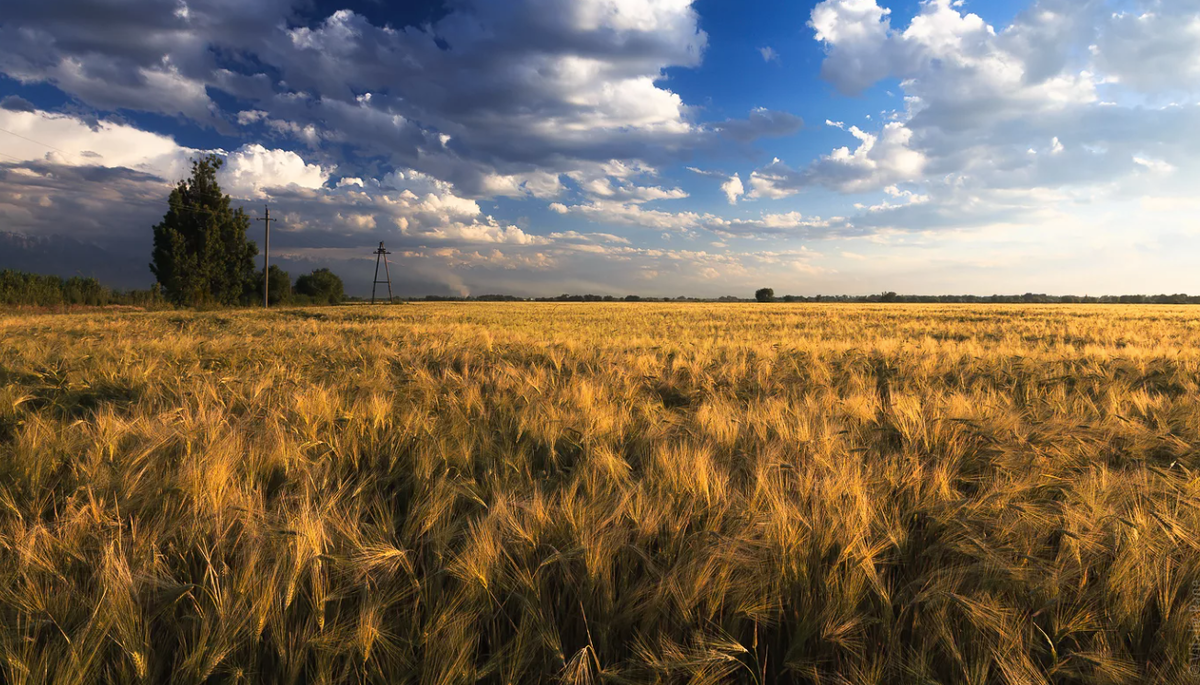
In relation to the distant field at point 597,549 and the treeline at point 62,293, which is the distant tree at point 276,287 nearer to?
the treeline at point 62,293

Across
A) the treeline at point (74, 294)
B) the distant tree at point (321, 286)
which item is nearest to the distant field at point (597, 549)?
the treeline at point (74, 294)

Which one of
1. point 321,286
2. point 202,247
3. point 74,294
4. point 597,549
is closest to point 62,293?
point 74,294

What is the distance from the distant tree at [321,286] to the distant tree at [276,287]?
11.8 meters

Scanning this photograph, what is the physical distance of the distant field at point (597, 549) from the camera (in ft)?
4.24

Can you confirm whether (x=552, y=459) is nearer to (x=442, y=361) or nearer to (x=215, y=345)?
(x=442, y=361)

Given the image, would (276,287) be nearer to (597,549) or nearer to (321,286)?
(321,286)

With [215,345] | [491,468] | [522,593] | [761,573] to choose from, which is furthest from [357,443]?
[215,345]

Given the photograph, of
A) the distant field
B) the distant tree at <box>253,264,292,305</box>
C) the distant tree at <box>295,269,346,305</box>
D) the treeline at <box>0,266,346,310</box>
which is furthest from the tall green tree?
the distant field

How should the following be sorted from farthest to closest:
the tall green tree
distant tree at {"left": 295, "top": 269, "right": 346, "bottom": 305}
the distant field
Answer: distant tree at {"left": 295, "top": 269, "right": 346, "bottom": 305} → the tall green tree → the distant field

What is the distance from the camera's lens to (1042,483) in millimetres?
2381

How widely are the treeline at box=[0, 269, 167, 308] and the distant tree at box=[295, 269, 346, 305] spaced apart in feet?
105

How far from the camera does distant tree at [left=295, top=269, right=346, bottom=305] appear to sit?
71.0 m

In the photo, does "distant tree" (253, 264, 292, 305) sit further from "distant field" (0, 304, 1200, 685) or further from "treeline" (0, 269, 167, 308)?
"distant field" (0, 304, 1200, 685)

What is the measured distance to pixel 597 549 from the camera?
5.28 feet
